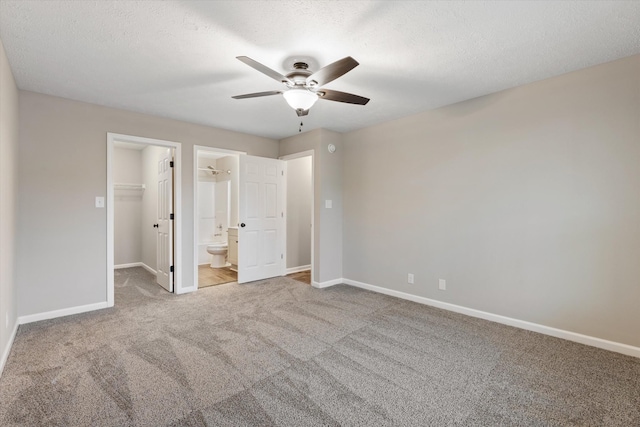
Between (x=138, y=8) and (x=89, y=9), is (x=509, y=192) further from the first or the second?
(x=89, y=9)

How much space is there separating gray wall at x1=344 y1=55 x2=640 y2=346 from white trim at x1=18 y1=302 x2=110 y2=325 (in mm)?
3729

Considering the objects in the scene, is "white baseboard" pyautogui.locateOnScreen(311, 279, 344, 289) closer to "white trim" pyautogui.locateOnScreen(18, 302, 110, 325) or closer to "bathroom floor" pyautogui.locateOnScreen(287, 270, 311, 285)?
"bathroom floor" pyautogui.locateOnScreen(287, 270, 311, 285)

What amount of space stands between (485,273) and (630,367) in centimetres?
126

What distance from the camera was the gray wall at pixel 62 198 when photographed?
10.1 feet

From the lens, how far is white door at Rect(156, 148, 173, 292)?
4219 millimetres

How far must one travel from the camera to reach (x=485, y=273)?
324cm

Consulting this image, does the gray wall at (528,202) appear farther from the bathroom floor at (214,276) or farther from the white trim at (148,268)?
the white trim at (148,268)

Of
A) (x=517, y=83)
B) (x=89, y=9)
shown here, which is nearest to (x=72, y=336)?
(x=89, y=9)

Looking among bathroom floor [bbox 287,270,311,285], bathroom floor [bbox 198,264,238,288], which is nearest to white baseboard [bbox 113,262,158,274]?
bathroom floor [bbox 198,264,238,288]

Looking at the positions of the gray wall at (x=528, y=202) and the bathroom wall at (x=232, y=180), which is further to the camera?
the bathroom wall at (x=232, y=180)

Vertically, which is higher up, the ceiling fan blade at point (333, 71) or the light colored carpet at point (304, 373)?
the ceiling fan blade at point (333, 71)

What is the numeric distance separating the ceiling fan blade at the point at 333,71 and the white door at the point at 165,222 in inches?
117

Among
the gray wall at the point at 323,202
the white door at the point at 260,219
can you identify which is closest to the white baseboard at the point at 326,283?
the gray wall at the point at 323,202

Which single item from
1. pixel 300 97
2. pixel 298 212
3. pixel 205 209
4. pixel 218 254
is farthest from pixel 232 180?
pixel 300 97
